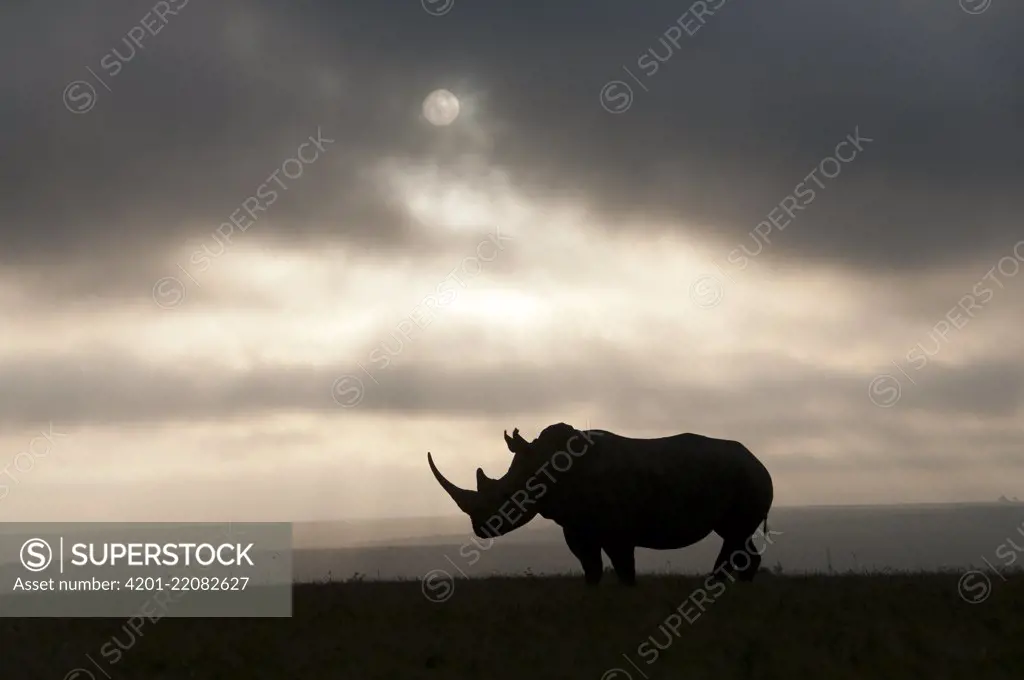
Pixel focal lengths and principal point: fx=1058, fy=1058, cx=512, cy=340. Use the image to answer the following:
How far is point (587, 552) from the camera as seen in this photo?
15.8 meters

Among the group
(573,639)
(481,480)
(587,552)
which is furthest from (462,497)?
(573,639)

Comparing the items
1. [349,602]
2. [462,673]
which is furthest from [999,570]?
[462,673]

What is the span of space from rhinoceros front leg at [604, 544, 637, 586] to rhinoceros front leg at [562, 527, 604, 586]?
190mm

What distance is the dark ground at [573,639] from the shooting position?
28.6ft

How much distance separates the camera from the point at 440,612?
12.2 m

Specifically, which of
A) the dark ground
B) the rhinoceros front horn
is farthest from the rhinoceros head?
the dark ground

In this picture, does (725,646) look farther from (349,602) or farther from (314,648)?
(349,602)

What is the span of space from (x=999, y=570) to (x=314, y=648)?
1158cm

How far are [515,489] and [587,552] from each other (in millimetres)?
1475

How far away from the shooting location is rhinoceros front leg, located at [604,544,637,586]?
51.0 feet

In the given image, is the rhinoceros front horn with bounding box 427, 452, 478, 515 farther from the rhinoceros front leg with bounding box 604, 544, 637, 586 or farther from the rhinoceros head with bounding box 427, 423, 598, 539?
the rhinoceros front leg with bounding box 604, 544, 637, 586

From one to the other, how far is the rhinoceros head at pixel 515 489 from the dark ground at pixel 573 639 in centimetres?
262

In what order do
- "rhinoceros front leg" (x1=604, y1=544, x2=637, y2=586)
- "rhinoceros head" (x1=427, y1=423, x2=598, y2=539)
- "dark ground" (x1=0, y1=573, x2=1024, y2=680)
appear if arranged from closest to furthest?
"dark ground" (x1=0, y1=573, x2=1024, y2=680)
"rhinoceros front leg" (x1=604, y1=544, x2=637, y2=586)
"rhinoceros head" (x1=427, y1=423, x2=598, y2=539)

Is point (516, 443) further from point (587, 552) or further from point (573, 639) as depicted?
point (573, 639)
